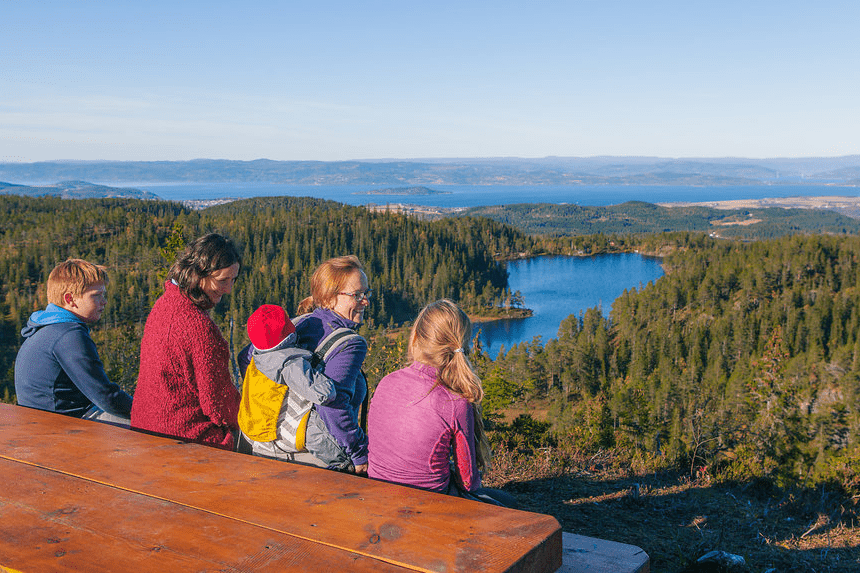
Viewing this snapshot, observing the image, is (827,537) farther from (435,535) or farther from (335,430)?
(435,535)

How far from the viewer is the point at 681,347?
63.7 m

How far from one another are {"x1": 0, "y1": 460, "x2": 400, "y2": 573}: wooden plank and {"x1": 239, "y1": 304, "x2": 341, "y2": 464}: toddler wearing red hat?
4.09 feet

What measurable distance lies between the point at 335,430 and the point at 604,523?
3027 millimetres

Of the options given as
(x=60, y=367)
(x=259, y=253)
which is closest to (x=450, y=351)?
(x=60, y=367)

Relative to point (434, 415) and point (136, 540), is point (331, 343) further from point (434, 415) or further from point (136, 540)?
point (136, 540)

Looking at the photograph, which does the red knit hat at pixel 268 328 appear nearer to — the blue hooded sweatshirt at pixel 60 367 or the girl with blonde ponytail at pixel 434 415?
the girl with blonde ponytail at pixel 434 415

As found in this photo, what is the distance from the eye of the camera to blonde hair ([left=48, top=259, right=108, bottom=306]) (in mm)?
3609

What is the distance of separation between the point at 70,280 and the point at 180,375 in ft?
3.47

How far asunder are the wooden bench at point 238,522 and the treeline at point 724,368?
643 centimetres

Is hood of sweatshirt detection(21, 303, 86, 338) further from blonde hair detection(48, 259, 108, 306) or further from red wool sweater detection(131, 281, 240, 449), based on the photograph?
red wool sweater detection(131, 281, 240, 449)

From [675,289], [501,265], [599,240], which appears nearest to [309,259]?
[501,265]

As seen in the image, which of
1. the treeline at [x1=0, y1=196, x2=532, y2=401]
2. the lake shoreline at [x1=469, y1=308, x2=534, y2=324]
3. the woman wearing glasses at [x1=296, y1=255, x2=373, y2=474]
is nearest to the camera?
the woman wearing glasses at [x1=296, y1=255, x2=373, y2=474]

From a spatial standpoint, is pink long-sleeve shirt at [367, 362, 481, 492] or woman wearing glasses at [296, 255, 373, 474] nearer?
pink long-sleeve shirt at [367, 362, 481, 492]

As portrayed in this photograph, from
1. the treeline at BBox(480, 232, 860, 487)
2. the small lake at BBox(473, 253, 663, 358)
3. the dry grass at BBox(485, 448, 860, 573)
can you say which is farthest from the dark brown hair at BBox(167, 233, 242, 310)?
the small lake at BBox(473, 253, 663, 358)
